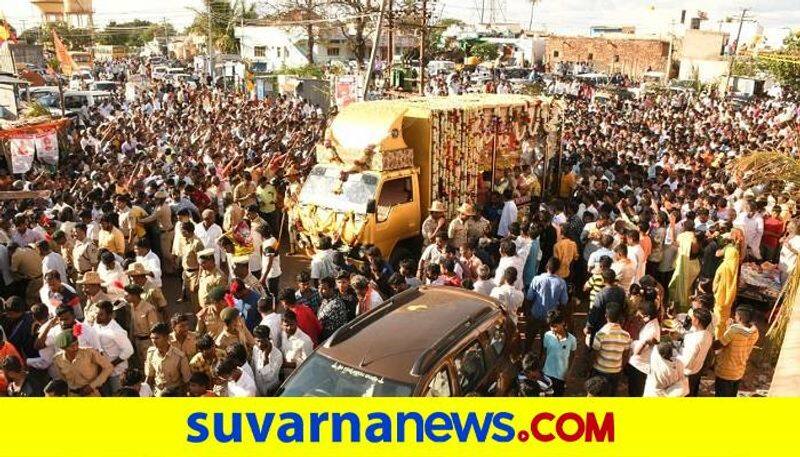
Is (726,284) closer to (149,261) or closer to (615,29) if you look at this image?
(149,261)

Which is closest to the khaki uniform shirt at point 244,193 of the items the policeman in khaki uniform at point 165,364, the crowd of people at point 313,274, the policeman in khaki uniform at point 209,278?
the crowd of people at point 313,274

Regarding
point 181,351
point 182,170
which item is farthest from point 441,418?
point 182,170

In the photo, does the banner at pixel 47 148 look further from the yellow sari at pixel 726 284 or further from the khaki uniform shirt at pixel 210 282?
the yellow sari at pixel 726 284

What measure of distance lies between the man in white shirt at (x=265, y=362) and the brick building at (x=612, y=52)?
53.1 m

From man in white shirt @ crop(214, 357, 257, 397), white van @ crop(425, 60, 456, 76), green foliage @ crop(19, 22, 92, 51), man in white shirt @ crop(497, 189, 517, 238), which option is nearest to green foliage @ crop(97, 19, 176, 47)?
green foliage @ crop(19, 22, 92, 51)

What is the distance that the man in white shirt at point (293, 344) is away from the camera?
19.0 ft

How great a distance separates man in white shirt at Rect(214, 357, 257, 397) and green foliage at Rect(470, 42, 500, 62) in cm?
4959

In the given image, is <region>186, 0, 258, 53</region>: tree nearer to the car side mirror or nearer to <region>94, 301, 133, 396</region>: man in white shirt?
the car side mirror

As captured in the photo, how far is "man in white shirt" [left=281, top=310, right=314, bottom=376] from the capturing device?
228 inches

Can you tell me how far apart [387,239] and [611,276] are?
392 cm

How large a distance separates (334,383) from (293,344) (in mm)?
1052

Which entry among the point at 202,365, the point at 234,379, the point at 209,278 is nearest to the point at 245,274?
the point at 209,278

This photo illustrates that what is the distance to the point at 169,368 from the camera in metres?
5.40

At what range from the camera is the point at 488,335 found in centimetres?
575
